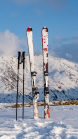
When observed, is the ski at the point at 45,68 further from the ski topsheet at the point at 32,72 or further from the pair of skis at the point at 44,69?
the ski topsheet at the point at 32,72

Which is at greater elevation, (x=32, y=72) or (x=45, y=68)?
(x=45, y=68)

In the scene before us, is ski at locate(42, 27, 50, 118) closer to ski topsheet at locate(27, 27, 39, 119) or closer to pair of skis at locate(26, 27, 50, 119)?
pair of skis at locate(26, 27, 50, 119)

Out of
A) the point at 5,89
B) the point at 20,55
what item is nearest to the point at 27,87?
the point at 5,89

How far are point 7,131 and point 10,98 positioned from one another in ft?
507

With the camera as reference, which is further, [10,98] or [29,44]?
[10,98]

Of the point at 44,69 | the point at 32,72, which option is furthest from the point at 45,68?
the point at 32,72

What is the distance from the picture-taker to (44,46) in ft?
26.3

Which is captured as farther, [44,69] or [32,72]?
[44,69]

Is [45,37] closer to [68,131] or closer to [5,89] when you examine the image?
[68,131]

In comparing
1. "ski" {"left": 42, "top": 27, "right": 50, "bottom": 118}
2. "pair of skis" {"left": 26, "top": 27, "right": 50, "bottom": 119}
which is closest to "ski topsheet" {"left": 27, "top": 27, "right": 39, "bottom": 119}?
"pair of skis" {"left": 26, "top": 27, "right": 50, "bottom": 119}

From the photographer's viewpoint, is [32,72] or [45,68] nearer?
[32,72]

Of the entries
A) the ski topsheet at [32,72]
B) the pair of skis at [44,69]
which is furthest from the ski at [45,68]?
the ski topsheet at [32,72]

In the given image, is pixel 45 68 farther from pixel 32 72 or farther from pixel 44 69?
pixel 32 72

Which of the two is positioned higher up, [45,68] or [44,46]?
[44,46]
